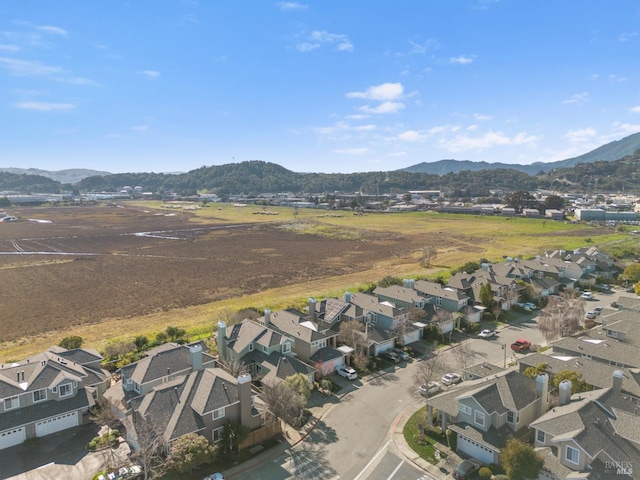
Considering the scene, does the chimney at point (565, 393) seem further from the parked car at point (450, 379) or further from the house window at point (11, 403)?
the house window at point (11, 403)

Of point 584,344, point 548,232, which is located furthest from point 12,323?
point 548,232

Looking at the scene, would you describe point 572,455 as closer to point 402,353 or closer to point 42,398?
point 402,353

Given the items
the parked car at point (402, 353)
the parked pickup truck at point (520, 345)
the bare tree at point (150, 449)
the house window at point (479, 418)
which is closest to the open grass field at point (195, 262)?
the parked car at point (402, 353)

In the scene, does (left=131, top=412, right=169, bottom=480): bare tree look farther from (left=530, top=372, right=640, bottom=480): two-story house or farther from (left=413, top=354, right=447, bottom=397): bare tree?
(left=530, top=372, right=640, bottom=480): two-story house

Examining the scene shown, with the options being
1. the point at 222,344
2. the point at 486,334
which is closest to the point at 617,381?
the point at 486,334

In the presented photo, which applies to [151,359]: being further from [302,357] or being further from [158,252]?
[158,252]

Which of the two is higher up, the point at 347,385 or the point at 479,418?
the point at 479,418
